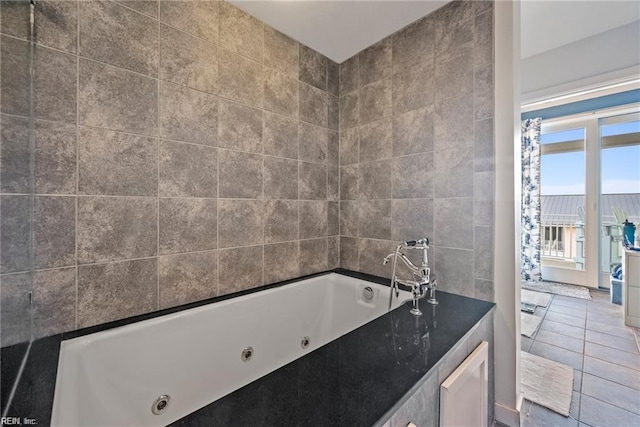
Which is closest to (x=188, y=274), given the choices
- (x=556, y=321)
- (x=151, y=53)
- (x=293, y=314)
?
(x=293, y=314)

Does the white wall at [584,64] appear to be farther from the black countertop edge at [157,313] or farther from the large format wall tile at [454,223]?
the black countertop edge at [157,313]

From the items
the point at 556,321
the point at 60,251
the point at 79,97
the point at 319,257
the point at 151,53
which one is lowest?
the point at 556,321

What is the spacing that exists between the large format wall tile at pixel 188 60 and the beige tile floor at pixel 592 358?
107 inches

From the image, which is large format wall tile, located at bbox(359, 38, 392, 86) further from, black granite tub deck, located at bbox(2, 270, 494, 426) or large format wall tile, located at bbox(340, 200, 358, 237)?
black granite tub deck, located at bbox(2, 270, 494, 426)

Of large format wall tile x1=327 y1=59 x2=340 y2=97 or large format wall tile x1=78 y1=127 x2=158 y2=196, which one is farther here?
large format wall tile x1=327 y1=59 x2=340 y2=97

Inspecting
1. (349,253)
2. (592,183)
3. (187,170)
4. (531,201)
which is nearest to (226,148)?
(187,170)

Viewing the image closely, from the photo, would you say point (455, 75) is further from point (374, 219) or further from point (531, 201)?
point (531, 201)

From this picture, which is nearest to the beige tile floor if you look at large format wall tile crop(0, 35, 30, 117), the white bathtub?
the white bathtub

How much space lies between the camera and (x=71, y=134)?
3.78 feet

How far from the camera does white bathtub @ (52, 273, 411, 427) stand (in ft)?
3.44

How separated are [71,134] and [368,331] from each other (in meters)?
1.59

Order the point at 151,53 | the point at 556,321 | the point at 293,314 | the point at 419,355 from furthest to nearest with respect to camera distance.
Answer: the point at 556,321 < the point at 293,314 < the point at 151,53 < the point at 419,355

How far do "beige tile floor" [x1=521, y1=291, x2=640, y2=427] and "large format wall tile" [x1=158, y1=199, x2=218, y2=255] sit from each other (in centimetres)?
214

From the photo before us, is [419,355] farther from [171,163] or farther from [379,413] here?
[171,163]
